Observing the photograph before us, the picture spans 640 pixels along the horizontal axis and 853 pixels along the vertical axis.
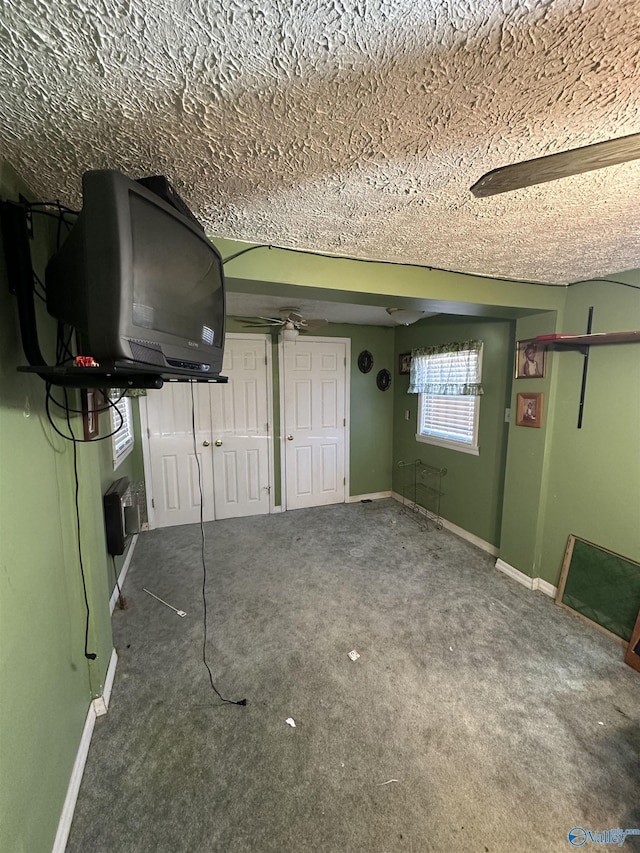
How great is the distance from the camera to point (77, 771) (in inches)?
52.9

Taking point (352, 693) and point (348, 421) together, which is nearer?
point (352, 693)

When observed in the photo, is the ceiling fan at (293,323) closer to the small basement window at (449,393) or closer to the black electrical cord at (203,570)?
the black electrical cord at (203,570)

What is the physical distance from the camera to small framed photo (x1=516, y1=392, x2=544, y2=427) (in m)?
2.55

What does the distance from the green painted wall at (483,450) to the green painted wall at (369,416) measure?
0.57 metres

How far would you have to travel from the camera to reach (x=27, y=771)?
968 mm

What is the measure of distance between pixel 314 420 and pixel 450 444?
1619 mm

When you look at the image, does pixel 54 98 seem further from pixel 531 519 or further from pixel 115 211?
pixel 531 519

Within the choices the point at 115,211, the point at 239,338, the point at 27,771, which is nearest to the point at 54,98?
the point at 115,211

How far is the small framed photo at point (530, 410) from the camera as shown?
2555 mm

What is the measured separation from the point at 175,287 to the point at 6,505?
757 millimetres

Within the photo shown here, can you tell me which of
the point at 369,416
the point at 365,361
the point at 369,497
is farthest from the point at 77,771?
the point at 365,361

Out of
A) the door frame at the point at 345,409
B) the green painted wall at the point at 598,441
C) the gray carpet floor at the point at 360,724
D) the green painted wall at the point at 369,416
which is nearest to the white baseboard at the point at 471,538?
the gray carpet floor at the point at 360,724

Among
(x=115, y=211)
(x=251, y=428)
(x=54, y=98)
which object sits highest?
(x=54, y=98)

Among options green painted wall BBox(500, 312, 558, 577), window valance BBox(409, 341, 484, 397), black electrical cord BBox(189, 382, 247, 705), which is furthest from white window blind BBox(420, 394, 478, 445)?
black electrical cord BBox(189, 382, 247, 705)
